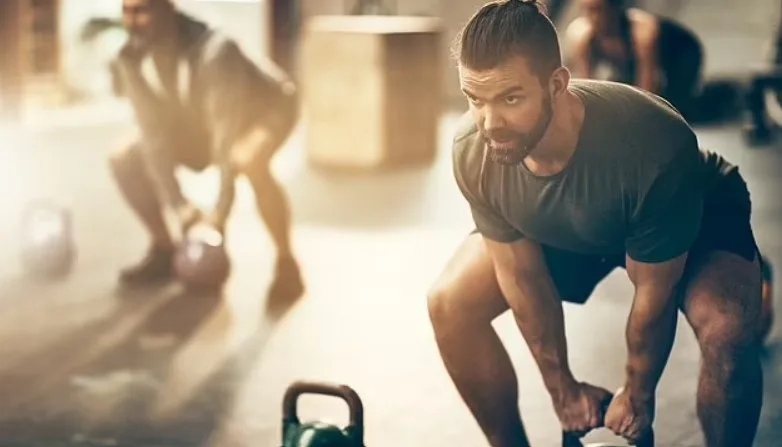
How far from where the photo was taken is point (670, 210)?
2.23 m

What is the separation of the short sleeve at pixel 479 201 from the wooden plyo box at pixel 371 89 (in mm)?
850

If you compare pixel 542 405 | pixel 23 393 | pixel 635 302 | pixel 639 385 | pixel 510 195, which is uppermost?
pixel 510 195

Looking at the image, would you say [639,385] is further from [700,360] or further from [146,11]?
[146,11]

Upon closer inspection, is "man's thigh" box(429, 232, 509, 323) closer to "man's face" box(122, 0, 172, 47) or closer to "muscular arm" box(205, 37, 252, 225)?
"muscular arm" box(205, 37, 252, 225)

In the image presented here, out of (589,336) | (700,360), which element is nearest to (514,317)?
(589,336)

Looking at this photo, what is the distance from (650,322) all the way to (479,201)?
1.31ft

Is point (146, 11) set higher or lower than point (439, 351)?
higher

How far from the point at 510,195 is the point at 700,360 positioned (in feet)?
1.65

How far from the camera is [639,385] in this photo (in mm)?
2359

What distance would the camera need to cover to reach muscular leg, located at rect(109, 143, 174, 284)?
3410 mm

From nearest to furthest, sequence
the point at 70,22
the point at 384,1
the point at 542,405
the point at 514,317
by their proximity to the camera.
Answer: the point at 514,317 < the point at 542,405 < the point at 384,1 < the point at 70,22

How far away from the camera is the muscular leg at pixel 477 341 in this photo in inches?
96.3

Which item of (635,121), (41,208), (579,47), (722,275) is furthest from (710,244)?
(41,208)

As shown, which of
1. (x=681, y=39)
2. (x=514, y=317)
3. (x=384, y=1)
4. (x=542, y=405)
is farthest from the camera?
(x=384, y=1)
